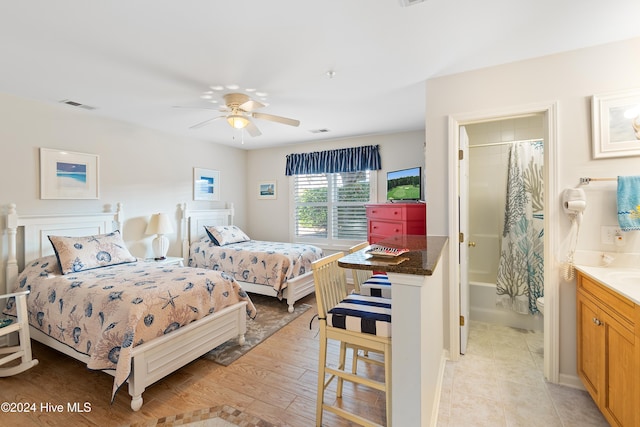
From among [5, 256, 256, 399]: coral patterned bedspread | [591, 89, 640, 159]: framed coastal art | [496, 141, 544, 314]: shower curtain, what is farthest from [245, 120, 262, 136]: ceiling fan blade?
[496, 141, 544, 314]: shower curtain

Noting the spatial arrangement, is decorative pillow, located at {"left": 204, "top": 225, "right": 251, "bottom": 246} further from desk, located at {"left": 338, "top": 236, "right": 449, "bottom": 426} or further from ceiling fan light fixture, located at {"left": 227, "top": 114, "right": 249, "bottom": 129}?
desk, located at {"left": 338, "top": 236, "right": 449, "bottom": 426}

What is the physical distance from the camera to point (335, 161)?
493 cm

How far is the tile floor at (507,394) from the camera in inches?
71.3

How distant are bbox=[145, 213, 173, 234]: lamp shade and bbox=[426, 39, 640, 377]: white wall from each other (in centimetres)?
373

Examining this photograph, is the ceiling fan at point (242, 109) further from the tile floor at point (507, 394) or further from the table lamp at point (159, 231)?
the tile floor at point (507, 394)

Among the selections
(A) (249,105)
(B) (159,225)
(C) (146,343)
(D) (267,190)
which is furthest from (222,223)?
(C) (146,343)

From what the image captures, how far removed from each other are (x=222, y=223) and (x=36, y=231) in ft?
8.19

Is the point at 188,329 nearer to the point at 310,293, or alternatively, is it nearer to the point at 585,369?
the point at 310,293

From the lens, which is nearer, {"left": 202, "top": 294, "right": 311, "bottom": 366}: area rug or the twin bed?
the twin bed

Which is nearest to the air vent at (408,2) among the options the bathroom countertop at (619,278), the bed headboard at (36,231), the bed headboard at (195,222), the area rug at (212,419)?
the bathroom countertop at (619,278)

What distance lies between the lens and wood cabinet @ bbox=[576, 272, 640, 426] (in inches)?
54.5

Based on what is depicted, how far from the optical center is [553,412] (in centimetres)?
187

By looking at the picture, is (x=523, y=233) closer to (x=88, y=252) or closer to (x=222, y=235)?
(x=222, y=235)

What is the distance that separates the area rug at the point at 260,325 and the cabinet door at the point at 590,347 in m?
2.53
